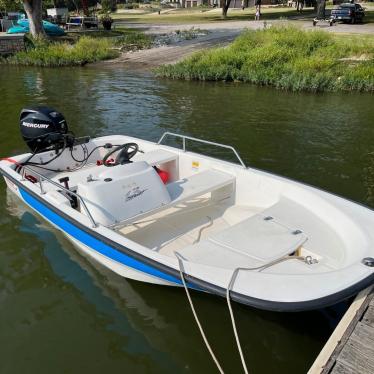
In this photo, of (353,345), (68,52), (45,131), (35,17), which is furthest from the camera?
(35,17)

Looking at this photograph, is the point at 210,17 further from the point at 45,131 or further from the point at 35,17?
the point at 45,131

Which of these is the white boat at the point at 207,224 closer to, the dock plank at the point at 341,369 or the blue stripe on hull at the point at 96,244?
the blue stripe on hull at the point at 96,244

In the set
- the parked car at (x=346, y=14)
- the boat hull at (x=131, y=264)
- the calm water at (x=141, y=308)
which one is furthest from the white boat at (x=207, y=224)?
the parked car at (x=346, y=14)

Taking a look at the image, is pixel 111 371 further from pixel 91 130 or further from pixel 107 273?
pixel 91 130

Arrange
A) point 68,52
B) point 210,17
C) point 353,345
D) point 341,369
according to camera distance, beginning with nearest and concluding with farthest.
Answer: point 341,369 → point 353,345 → point 68,52 → point 210,17

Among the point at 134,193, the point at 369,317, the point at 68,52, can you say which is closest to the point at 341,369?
the point at 369,317

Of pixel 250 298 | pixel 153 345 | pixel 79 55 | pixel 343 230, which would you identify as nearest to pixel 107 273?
pixel 153 345

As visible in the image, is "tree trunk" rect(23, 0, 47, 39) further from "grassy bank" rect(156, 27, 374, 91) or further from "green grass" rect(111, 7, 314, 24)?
"green grass" rect(111, 7, 314, 24)

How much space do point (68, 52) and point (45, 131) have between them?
760 inches

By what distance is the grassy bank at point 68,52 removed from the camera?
2459 centimetres

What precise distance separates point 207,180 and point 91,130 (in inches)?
284

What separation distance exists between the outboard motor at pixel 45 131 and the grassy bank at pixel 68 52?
1805 cm

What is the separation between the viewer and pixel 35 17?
90.2 ft

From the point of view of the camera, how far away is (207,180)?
6.54 m
